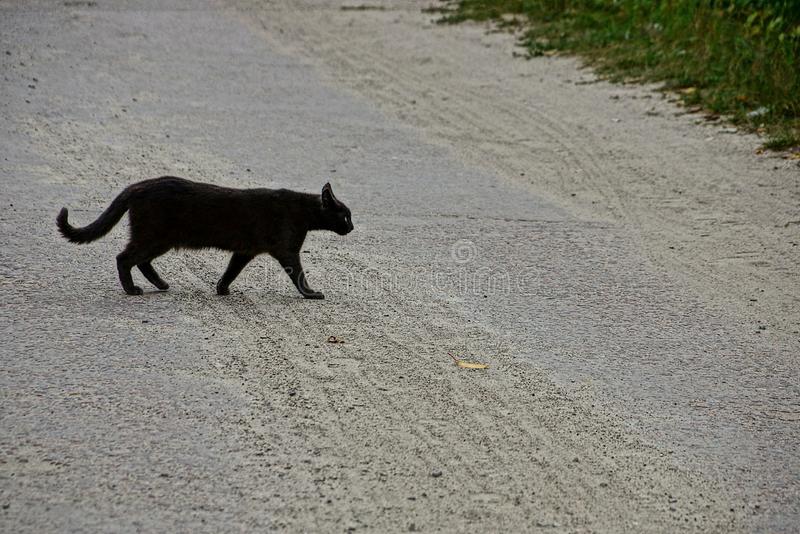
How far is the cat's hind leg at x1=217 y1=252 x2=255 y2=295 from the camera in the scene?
600 centimetres

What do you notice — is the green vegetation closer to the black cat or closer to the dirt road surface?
the dirt road surface

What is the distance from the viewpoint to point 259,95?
448 inches

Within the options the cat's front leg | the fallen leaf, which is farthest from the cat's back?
the fallen leaf

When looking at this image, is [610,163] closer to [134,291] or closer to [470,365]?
[470,365]

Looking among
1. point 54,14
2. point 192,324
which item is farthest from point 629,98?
point 54,14

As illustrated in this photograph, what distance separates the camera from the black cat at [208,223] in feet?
19.0

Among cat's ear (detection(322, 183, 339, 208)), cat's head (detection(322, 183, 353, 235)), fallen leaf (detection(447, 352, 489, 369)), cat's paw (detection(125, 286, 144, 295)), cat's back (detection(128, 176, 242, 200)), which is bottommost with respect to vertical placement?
fallen leaf (detection(447, 352, 489, 369))

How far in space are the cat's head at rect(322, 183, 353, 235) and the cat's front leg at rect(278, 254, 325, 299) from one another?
0.99 ft

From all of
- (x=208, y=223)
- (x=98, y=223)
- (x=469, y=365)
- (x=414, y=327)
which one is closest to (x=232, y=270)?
(x=208, y=223)

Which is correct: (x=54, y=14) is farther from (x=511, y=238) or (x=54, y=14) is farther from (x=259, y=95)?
(x=511, y=238)

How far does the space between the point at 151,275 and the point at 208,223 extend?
1.50ft

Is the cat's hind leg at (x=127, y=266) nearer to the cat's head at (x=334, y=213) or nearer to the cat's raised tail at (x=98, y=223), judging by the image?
the cat's raised tail at (x=98, y=223)

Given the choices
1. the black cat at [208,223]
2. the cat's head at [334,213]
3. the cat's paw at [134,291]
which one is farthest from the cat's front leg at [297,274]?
the cat's paw at [134,291]

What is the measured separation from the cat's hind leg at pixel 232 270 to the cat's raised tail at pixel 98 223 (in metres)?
0.65
